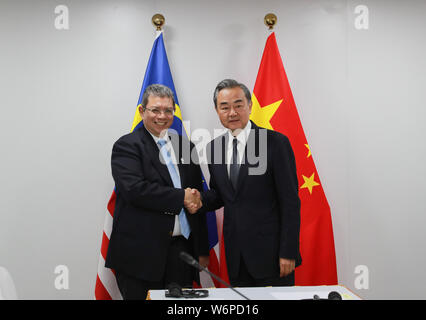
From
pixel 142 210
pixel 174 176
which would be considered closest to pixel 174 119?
pixel 174 176

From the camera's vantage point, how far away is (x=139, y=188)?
2238 millimetres

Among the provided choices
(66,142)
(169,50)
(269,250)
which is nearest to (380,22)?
(169,50)

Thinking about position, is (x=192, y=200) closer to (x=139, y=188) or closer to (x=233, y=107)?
(x=139, y=188)

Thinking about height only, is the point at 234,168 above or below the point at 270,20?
below

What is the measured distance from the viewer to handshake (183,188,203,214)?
90.4 inches

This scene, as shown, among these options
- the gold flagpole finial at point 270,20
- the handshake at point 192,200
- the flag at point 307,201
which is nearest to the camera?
the handshake at point 192,200

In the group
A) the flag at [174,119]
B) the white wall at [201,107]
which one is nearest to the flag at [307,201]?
the white wall at [201,107]

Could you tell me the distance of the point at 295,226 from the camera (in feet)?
7.24

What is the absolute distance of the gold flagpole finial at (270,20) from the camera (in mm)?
3014

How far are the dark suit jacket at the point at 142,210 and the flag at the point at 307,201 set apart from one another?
886 millimetres

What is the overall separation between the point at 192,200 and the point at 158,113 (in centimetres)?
55

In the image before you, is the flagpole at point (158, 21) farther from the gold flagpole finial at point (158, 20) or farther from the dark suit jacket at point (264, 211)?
the dark suit jacket at point (264, 211)

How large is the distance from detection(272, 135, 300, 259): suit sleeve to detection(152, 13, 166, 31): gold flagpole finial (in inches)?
52.4
